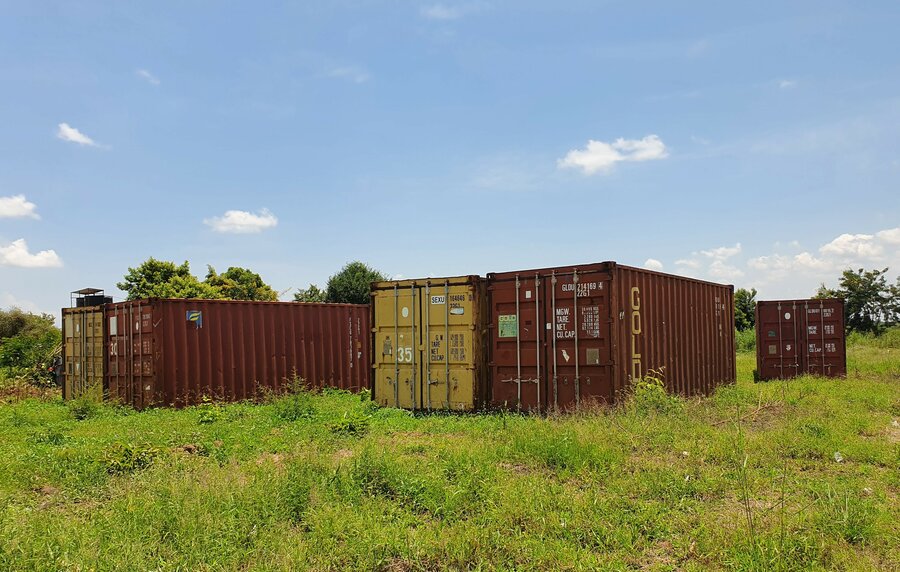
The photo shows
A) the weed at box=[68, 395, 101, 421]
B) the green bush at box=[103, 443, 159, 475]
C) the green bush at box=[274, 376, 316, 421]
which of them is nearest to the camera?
the green bush at box=[103, 443, 159, 475]

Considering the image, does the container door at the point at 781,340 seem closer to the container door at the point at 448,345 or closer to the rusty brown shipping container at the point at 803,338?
the rusty brown shipping container at the point at 803,338

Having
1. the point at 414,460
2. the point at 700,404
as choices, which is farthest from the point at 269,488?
the point at 700,404

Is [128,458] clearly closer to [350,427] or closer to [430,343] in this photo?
[350,427]

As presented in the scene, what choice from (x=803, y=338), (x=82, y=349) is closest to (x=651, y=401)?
(x=803, y=338)

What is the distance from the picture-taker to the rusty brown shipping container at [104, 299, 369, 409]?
16609mm

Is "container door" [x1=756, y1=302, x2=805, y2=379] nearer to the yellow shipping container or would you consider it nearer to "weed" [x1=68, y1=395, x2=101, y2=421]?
the yellow shipping container

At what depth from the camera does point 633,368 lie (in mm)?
12234

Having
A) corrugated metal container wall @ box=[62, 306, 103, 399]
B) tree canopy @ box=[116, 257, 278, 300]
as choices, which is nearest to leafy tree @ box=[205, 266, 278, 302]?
tree canopy @ box=[116, 257, 278, 300]

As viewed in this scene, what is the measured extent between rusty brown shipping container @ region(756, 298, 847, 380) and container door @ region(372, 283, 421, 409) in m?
12.3

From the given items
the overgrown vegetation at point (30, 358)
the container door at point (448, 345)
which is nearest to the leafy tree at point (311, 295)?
the overgrown vegetation at point (30, 358)

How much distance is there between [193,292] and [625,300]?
35.9 m

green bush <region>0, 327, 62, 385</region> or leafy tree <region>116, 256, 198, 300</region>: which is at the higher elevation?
leafy tree <region>116, 256, 198, 300</region>

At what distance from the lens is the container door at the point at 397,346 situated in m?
13.9

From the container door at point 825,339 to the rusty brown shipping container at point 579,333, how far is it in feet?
26.3
